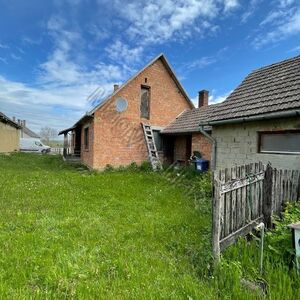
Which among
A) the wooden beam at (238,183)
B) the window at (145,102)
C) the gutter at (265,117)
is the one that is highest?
the window at (145,102)

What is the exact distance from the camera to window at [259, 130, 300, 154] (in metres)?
6.67

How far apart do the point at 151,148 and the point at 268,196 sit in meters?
11.1

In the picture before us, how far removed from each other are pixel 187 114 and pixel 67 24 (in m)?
8.63

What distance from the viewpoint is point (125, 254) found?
4.09 m

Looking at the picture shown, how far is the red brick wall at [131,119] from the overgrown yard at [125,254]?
284 inches

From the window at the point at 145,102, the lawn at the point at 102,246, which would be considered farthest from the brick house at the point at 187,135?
the lawn at the point at 102,246

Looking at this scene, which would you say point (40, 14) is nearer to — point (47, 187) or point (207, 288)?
point (47, 187)

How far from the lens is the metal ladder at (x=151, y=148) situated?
15.0 meters

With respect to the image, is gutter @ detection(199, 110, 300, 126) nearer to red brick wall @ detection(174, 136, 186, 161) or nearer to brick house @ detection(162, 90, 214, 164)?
brick house @ detection(162, 90, 214, 164)

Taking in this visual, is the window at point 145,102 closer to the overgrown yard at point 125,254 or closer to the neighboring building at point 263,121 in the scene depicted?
the neighboring building at point 263,121

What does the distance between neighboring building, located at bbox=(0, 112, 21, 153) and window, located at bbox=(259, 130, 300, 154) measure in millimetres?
23429

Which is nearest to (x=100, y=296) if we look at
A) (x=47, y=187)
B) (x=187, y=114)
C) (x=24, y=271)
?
(x=24, y=271)

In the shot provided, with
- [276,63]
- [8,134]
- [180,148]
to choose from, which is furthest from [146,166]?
[8,134]

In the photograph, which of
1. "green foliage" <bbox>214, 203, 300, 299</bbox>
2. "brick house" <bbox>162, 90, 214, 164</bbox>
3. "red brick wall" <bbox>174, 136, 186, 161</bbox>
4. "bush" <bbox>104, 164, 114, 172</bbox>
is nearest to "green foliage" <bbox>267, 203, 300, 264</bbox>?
"green foliage" <bbox>214, 203, 300, 299</bbox>
